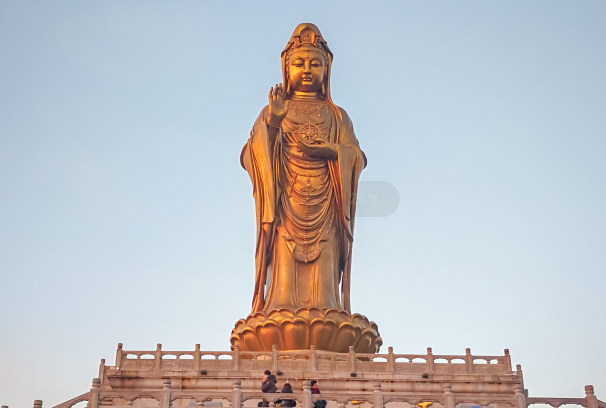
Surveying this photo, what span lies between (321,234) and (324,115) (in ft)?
8.61

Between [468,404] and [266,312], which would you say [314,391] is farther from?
[266,312]

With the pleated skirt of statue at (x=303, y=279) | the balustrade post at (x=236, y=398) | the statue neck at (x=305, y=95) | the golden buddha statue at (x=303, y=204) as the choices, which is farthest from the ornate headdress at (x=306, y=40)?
the balustrade post at (x=236, y=398)

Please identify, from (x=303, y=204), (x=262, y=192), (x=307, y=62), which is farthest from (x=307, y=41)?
(x=303, y=204)

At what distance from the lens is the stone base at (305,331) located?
48.9 feet

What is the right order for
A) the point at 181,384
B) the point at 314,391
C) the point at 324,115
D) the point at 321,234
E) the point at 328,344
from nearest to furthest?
the point at 314,391, the point at 181,384, the point at 328,344, the point at 321,234, the point at 324,115

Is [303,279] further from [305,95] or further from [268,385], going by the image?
[268,385]

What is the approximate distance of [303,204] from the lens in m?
16.9

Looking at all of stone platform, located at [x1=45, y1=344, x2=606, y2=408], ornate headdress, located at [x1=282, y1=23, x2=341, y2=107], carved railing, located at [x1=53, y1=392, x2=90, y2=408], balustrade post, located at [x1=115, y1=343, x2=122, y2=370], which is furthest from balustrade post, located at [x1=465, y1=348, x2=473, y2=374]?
ornate headdress, located at [x1=282, y1=23, x2=341, y2=107]

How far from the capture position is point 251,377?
12.8 meters

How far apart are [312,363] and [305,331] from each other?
1.68 metres

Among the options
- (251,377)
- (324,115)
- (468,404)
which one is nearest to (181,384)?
(251,377)

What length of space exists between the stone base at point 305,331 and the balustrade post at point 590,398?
17.6 feet

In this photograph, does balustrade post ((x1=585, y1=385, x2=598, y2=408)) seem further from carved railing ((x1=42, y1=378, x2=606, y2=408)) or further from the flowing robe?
the flowing robe

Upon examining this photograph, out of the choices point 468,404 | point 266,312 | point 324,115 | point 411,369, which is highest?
point 324,115
